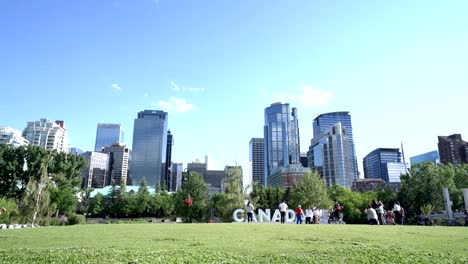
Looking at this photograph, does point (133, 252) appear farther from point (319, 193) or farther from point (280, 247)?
point (319, 193)

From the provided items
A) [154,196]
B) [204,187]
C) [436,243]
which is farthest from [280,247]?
[154,196]

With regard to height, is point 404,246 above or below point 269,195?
below

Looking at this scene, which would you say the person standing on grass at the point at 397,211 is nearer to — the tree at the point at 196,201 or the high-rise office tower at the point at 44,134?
the tree at the point at 196,201

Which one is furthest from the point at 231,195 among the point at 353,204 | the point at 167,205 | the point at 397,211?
the point at 167,205

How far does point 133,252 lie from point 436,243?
30.2ft

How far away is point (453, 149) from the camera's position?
175m

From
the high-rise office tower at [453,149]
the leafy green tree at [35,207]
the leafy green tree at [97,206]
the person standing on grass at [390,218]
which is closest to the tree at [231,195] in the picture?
the leafy green tree at [35,207]

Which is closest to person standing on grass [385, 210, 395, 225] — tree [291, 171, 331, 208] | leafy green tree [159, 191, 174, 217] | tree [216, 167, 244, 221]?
tree [216, 167, 244, 221]

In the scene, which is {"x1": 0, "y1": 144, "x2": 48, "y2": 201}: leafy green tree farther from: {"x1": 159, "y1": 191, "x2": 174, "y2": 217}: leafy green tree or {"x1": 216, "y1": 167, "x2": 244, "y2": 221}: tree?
{"x1": 159, "y1": 191, "x2": 174, "y2": 217}: leafy green tree

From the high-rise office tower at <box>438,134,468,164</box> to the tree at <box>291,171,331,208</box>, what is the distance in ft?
480

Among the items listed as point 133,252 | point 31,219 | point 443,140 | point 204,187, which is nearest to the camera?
point 133,252

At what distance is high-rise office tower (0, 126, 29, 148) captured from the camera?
155m

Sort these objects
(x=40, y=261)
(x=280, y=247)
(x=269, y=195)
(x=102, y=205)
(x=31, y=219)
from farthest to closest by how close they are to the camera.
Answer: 1. (x=102, y=205)
2. (x=269, y=195)
3. (x=31, y=219)
4. (x=280, y=247)
5. (x=40, y=261)

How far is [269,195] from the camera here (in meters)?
74.1
